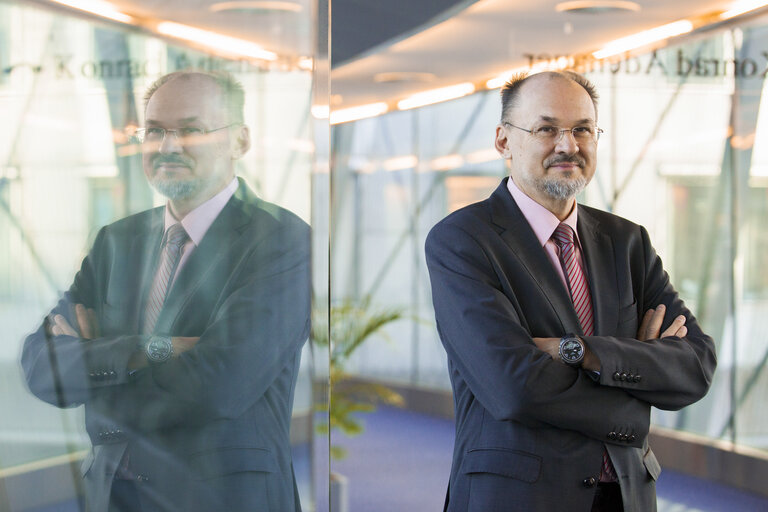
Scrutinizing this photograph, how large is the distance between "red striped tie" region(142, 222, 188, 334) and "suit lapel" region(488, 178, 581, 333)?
43.7 inches

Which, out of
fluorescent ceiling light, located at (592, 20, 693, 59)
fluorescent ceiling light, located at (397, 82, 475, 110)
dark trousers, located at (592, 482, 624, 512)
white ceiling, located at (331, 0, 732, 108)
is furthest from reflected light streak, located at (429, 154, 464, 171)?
dark trousers, located at (592, 482, 624, 512)

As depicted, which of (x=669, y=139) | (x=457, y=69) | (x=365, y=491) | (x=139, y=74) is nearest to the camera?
(x=139, y=74)

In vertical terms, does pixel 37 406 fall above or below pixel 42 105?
below

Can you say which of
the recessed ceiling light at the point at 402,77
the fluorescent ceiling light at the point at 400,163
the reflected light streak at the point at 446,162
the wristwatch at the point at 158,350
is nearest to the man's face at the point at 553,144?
the wristwatch at the point at 158,350

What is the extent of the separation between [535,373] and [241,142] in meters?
1.26

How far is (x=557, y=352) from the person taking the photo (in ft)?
10.1

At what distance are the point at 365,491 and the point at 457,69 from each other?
2500 mm

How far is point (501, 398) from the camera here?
3021mm

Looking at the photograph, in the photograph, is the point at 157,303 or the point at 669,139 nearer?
the point at 157,303

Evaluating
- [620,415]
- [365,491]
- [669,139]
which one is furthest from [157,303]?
[669,139]

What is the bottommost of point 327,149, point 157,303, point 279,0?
point 157,303

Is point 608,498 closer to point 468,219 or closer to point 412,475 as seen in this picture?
point 468,219

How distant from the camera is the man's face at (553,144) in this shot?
11.0 feet

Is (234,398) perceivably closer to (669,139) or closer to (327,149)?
(327,149)
